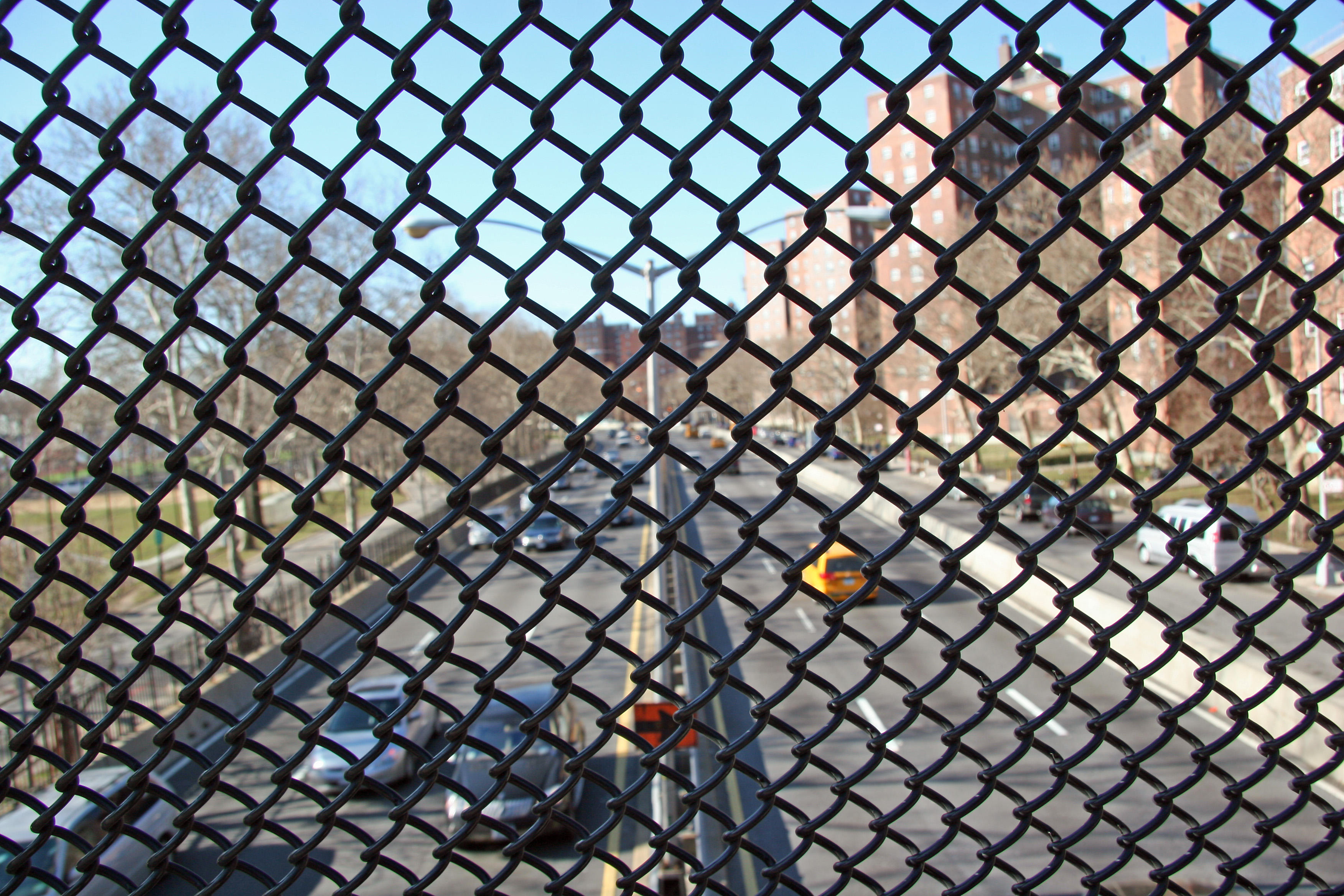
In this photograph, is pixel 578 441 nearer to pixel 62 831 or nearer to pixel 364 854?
pixel 364 854

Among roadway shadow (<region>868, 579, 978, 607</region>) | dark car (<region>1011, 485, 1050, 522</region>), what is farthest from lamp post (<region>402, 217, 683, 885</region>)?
dark car (<region>1011, 485, 1050, 522</region>)

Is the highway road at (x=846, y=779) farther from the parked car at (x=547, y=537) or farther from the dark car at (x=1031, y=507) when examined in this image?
the dark car at (x=1031, y=507)

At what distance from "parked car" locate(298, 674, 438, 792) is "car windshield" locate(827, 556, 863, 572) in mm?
8928

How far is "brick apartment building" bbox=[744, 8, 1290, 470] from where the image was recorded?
19969mm

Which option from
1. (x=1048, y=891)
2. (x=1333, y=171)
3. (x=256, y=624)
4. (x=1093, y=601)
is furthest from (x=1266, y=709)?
(x=256, y=624)

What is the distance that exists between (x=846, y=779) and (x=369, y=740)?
12.4 meters

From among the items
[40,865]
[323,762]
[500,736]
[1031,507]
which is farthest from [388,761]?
[1031,507]

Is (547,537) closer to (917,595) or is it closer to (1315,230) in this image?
(917,595)

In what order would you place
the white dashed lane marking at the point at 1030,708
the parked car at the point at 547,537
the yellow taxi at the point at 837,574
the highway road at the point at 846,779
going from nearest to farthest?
the highway road at the point at 846,779 → the white dashed lane marking at the point at 1030,708 → the yellow taxi at the point at 837,574 → the parked car at the point at 547,537

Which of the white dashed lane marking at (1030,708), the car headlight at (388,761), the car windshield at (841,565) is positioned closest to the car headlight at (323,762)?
the car headlight at (388,761)

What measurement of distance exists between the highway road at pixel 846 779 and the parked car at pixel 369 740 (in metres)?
0.39

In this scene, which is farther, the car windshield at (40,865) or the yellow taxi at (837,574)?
the yellow taxi at (837,574)

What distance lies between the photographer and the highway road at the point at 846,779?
5.35ft

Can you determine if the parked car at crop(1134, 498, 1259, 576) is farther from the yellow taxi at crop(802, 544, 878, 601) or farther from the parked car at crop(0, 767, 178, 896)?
the parked car at crop(0, 767, 178, 896)
